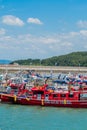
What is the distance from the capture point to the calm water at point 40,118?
42.8 m

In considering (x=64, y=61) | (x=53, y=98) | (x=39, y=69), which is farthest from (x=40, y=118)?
(x=64, y=61)

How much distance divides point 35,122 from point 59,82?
3948 cm

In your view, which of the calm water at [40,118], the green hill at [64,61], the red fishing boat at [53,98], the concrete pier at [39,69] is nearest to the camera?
the calm water at [40,118]

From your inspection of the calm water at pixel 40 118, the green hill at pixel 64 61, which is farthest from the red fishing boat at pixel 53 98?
the green hill at pixel 64 61

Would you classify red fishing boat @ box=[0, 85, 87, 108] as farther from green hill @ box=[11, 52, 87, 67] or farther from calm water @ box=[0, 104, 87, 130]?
green hill @ box=[11, 52, 87, 67]

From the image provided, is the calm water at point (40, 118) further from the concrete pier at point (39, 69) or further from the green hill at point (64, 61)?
the green hill at point (64, 61)

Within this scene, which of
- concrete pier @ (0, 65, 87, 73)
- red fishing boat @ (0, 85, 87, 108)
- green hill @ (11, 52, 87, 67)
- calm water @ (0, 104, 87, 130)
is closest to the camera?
calm water @ (0, 104, 87, 130)

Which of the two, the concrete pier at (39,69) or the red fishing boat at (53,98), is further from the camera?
the concrete pier at (39,69)

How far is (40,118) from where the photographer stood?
1873 inches

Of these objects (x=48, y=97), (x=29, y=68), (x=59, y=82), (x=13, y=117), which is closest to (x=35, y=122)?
(x=13, y=117)

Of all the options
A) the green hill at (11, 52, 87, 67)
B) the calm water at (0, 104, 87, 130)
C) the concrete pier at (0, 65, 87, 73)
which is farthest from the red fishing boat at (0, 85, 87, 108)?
the green hill at (11, 52, 87, 67)

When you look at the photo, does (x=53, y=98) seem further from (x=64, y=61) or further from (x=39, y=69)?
(x=64, y=61)

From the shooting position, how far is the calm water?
42844 mm

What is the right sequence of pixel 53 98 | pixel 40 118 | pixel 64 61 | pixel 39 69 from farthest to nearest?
pixel 64 61 → pixel 39 69 → pixel 53 98 → pixel 40 118
